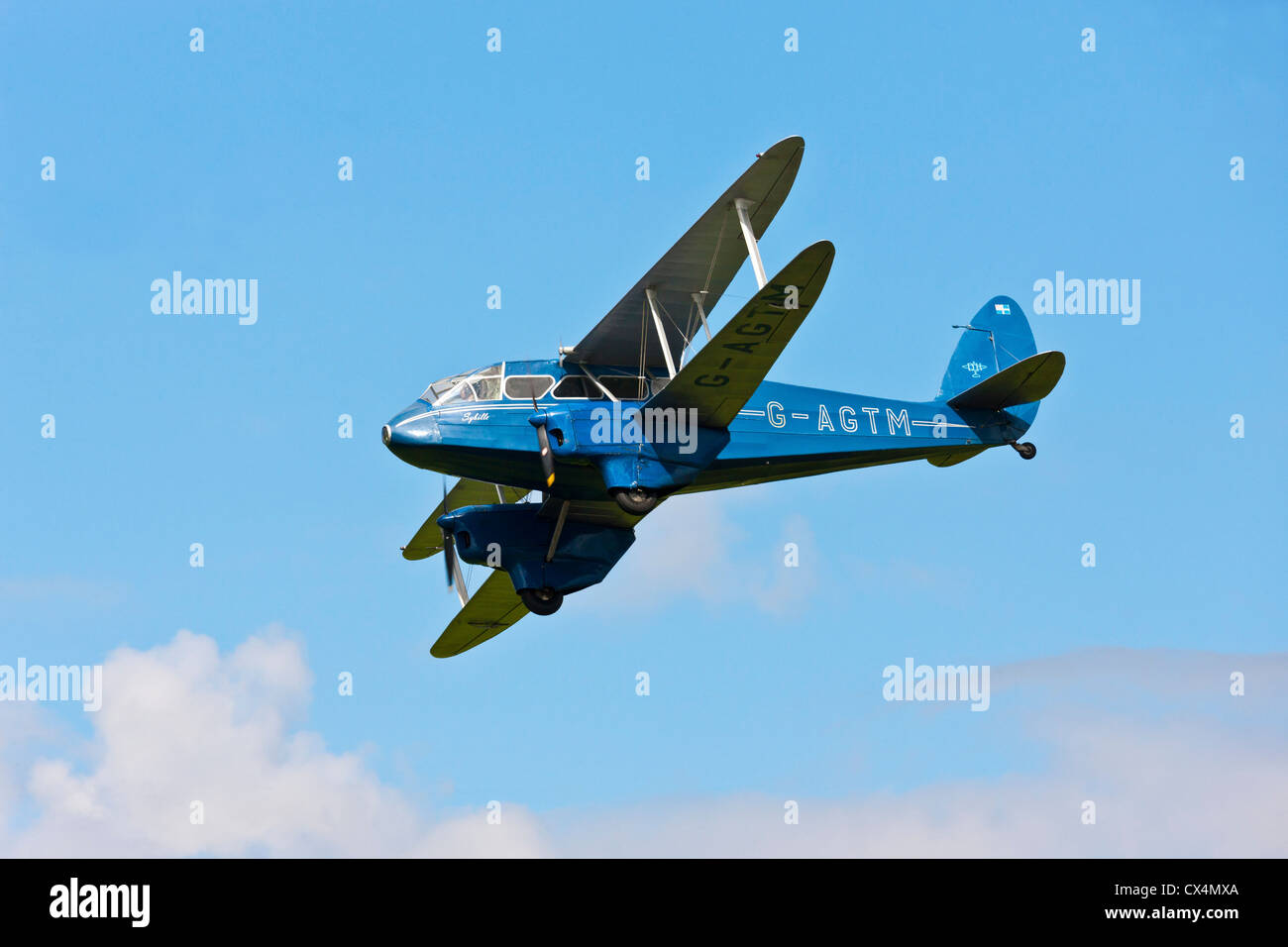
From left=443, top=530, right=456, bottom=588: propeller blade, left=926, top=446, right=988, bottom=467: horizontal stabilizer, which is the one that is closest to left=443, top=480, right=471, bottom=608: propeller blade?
left=443, top=530, right=456, bottom=588: propeller blade

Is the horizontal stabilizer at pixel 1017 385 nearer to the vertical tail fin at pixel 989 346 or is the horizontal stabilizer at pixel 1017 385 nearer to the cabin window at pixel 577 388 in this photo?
the vertical tail fin at pixel 989 346

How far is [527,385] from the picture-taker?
31578 mm

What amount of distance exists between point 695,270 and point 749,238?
2.31m

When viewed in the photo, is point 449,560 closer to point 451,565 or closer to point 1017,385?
point 451,565

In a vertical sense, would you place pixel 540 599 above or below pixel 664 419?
below

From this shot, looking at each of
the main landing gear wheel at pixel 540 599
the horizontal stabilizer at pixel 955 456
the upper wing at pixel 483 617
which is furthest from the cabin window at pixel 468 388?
the horizontal stabilizer at pixel 955 456

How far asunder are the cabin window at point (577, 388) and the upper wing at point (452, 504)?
20.5ft

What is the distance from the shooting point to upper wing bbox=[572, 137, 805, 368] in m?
31.2

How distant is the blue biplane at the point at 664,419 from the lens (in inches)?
1203

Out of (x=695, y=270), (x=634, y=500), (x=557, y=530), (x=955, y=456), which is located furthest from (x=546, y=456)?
(x=955, y=456)

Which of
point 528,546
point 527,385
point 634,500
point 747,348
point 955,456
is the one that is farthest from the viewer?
point 955,456

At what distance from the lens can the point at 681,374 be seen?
1188 inches

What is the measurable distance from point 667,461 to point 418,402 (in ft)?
16.5
